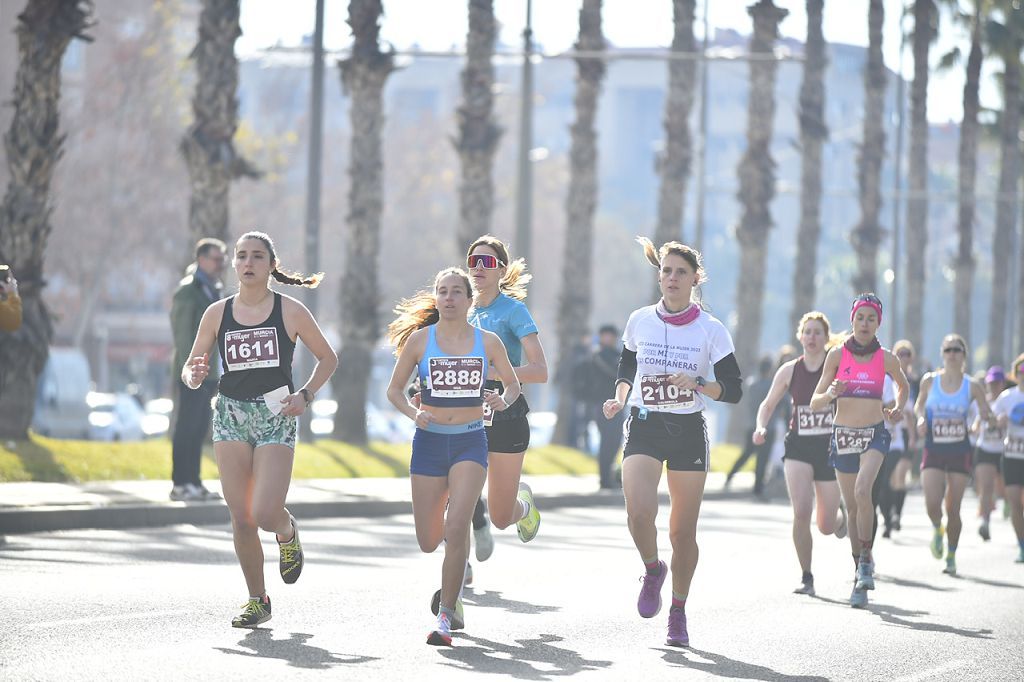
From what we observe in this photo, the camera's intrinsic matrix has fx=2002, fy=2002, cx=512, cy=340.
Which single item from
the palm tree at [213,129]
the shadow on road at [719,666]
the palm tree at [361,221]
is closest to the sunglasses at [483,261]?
the shadow on road at [719,666]

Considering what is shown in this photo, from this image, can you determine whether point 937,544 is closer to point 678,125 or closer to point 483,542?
point 483,542

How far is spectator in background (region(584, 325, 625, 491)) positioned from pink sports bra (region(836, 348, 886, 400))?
10804mm

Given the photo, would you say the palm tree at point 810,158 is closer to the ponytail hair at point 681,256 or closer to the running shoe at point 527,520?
the running shoe at point 527,520

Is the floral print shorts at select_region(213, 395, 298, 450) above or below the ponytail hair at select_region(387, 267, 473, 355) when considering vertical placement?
below

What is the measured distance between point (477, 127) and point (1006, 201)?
2752 cm

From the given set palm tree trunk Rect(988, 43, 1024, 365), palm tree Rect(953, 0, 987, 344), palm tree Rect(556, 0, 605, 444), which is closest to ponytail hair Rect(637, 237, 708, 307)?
palm tree Rect(556, 0, 605, 444)

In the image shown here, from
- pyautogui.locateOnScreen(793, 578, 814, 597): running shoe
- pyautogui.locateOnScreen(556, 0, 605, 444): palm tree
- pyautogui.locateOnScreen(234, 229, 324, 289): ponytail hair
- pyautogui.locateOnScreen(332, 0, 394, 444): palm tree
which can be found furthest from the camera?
pyautogui.locateOnScreen(556, 0, 605, 444): palm tree

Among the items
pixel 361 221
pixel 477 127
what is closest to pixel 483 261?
pixel 361 221

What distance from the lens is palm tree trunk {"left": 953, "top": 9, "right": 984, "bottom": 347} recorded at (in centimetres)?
5192

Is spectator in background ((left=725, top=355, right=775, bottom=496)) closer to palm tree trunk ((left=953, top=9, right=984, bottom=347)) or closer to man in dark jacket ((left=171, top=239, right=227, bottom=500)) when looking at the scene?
man in dark jacket ((left=171, top=239, right=227, bottom=500))

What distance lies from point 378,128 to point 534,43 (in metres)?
2.91

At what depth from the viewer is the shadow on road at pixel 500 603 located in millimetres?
11539

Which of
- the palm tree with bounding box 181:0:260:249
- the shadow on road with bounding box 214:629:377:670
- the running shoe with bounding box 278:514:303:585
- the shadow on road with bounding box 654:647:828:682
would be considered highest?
the palm tree with bounding box 181:0:260:249

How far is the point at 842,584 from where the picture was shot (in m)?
14.3
